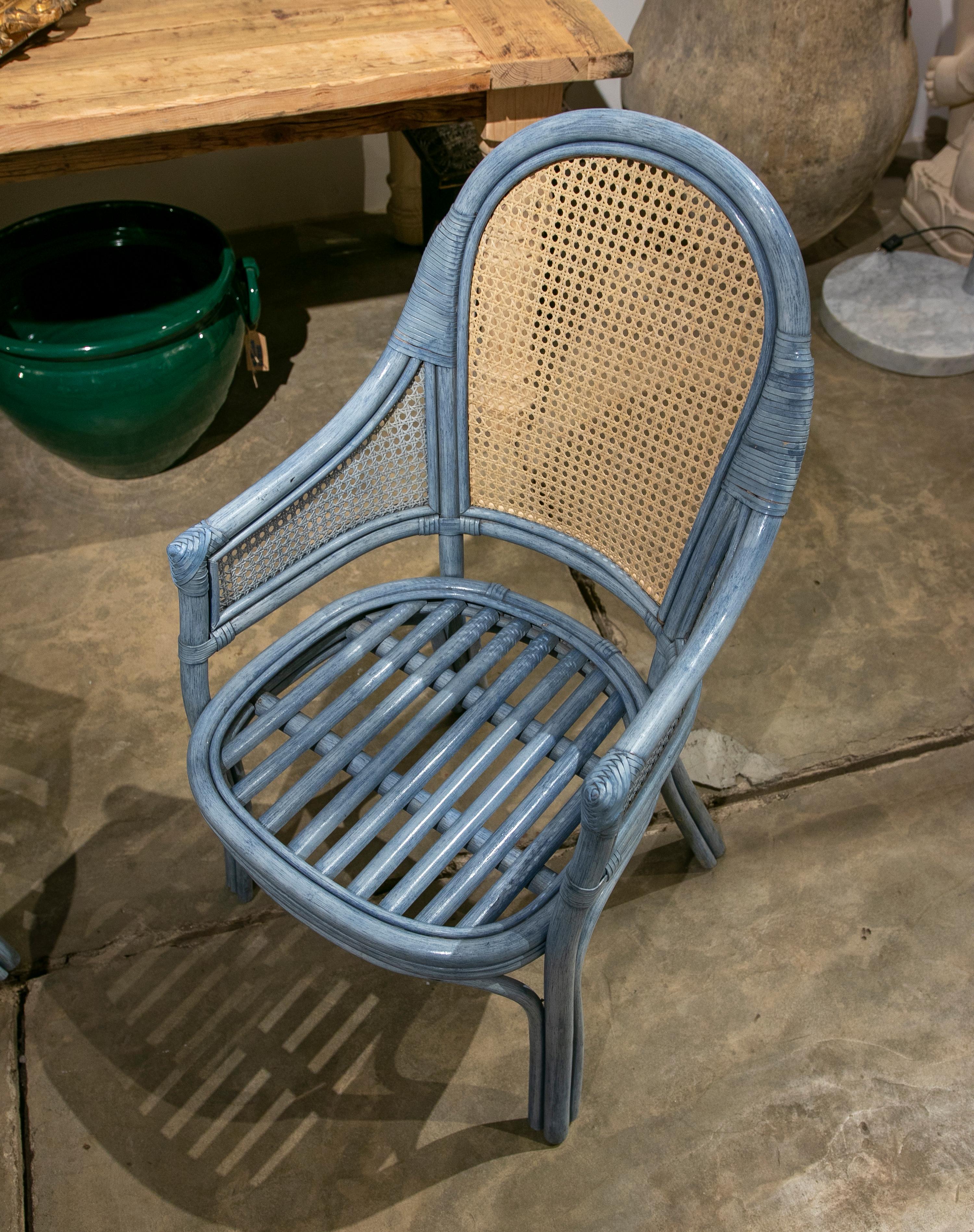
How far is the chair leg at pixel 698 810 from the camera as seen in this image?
60.7 inches

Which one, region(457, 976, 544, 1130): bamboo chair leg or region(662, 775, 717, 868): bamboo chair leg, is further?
region(662, 775, 717, 868): bamboo chair leg

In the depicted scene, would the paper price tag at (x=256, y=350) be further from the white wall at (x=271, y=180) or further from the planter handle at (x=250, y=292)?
the white wall at (x=271, y=180)

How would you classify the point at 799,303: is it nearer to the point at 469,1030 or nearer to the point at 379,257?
the point at 469,1030

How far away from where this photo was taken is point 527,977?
160cm

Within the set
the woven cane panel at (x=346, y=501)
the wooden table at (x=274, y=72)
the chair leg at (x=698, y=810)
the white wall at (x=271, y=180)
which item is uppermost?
the wooden table at (x=274, y=72)

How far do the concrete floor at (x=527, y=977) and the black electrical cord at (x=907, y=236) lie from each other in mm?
989

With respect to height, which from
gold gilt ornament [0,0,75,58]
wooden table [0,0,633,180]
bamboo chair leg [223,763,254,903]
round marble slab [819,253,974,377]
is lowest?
bamboo chair leg [223,763,254,903]

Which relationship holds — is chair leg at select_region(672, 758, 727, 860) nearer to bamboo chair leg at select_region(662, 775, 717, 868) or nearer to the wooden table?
bamboo chair leg at select_region(662, 775, 717, 868)

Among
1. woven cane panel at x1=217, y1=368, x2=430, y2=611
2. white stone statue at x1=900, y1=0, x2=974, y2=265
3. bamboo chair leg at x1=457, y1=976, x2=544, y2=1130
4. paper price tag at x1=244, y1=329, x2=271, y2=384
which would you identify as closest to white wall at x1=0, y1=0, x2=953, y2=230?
white stone statue at x1=900, y1=0, x2=974, y2=265

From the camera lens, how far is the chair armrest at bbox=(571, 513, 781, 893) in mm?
926

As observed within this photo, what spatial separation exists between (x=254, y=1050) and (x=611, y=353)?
3.63ft

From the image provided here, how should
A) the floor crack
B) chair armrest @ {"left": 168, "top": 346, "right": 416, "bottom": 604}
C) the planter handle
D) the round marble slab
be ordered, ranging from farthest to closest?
the round marble slab, the planter handle, the floor crack, chair armrest @ {"left": 168, "top": 346, "right": 416, "bottom": 604}

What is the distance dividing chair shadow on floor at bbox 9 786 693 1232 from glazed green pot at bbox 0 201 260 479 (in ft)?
2.89

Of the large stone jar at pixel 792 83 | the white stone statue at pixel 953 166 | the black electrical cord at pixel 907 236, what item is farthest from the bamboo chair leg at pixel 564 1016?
the white stone statue at pixel 953 166
